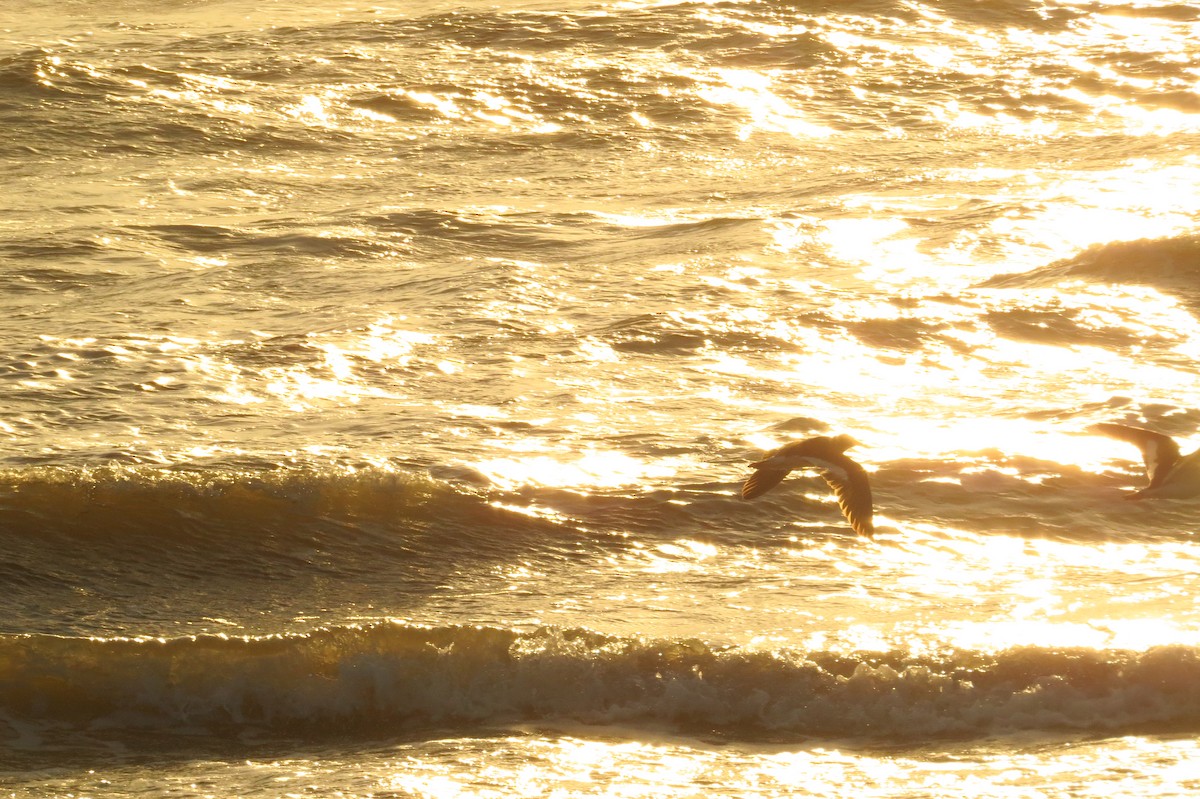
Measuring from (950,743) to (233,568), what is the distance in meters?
3.01

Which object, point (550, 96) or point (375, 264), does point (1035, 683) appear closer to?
point (375, 264)

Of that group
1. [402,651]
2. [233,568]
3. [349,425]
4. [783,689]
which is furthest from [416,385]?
[783,689]

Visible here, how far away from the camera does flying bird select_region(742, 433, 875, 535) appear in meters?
6.72

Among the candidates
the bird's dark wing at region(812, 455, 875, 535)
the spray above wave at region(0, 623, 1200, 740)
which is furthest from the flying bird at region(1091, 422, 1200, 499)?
the spray above wave at region(0, 623, 1200, 740)

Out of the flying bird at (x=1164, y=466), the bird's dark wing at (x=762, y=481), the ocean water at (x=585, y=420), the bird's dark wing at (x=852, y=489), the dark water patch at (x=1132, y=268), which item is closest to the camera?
the ocean water at (x=585, y=420)

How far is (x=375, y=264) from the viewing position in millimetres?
11258

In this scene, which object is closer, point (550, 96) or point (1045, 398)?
point (1045, 398)

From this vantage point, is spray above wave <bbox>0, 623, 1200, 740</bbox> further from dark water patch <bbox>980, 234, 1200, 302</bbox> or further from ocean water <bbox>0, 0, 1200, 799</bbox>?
dark water patch <bbox>980, 234, 1200, 302</bbox>

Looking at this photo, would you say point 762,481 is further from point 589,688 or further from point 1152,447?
point 1152,447

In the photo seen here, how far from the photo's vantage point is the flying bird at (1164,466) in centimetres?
766

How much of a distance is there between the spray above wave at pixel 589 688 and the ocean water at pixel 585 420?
1cm

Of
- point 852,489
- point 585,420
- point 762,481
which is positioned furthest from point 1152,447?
point 585,420

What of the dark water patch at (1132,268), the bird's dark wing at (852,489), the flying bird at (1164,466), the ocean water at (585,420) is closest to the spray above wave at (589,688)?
the ocean water at (585,420)

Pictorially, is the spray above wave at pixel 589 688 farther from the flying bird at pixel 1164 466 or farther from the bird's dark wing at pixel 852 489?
the flying bird at pixel 1164 466
